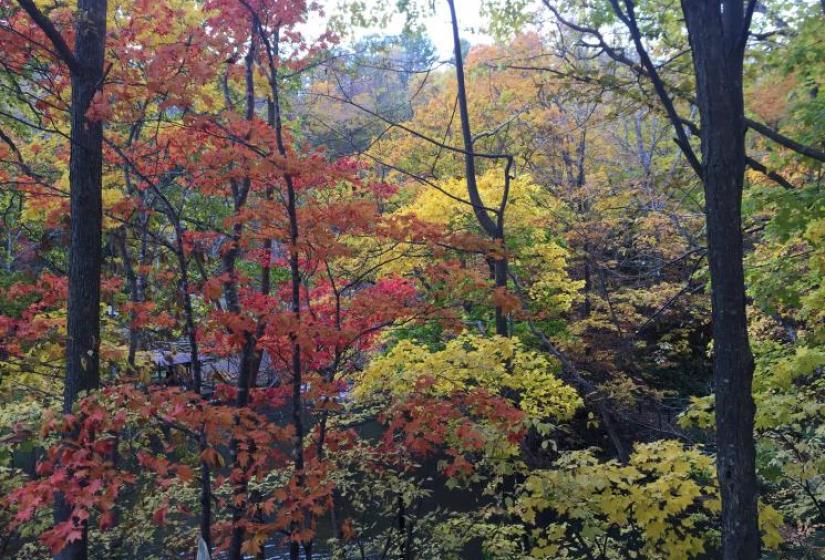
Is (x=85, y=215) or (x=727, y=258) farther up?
(x=85, y=215)

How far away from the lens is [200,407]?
13.3ft

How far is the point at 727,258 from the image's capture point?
4055 millimetres

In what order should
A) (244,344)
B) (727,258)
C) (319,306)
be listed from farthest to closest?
(319,306), (244,344), (727,258)

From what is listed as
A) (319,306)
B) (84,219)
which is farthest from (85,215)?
(319,306)

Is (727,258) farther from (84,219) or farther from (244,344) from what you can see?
(84,219)

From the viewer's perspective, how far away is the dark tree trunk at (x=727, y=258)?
3928mm

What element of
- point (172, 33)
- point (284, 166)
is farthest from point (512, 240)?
point (284, 166)

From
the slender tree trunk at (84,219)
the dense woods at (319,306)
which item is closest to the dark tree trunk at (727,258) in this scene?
the dense woods at (319,306)

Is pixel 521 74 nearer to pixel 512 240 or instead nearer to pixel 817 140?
pixel 512 240

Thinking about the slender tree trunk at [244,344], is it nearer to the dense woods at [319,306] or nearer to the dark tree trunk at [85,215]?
the dense woods at [319,306]

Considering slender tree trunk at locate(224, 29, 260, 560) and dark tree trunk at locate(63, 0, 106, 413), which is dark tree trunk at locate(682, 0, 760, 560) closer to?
slender tree trunk at locate(224, 29, 260, 560)

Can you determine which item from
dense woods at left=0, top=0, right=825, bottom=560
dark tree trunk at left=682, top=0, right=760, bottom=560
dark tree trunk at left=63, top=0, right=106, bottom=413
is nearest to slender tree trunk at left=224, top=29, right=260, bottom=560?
dense woods at left=0, top=0, right=825, bottom=560

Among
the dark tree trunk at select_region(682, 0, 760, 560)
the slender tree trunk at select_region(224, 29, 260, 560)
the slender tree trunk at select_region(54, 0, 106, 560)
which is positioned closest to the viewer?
the dark tree trunk at select_region(682, 0, 760, 560)

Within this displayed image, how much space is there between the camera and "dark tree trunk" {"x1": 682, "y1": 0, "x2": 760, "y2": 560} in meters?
3.93
